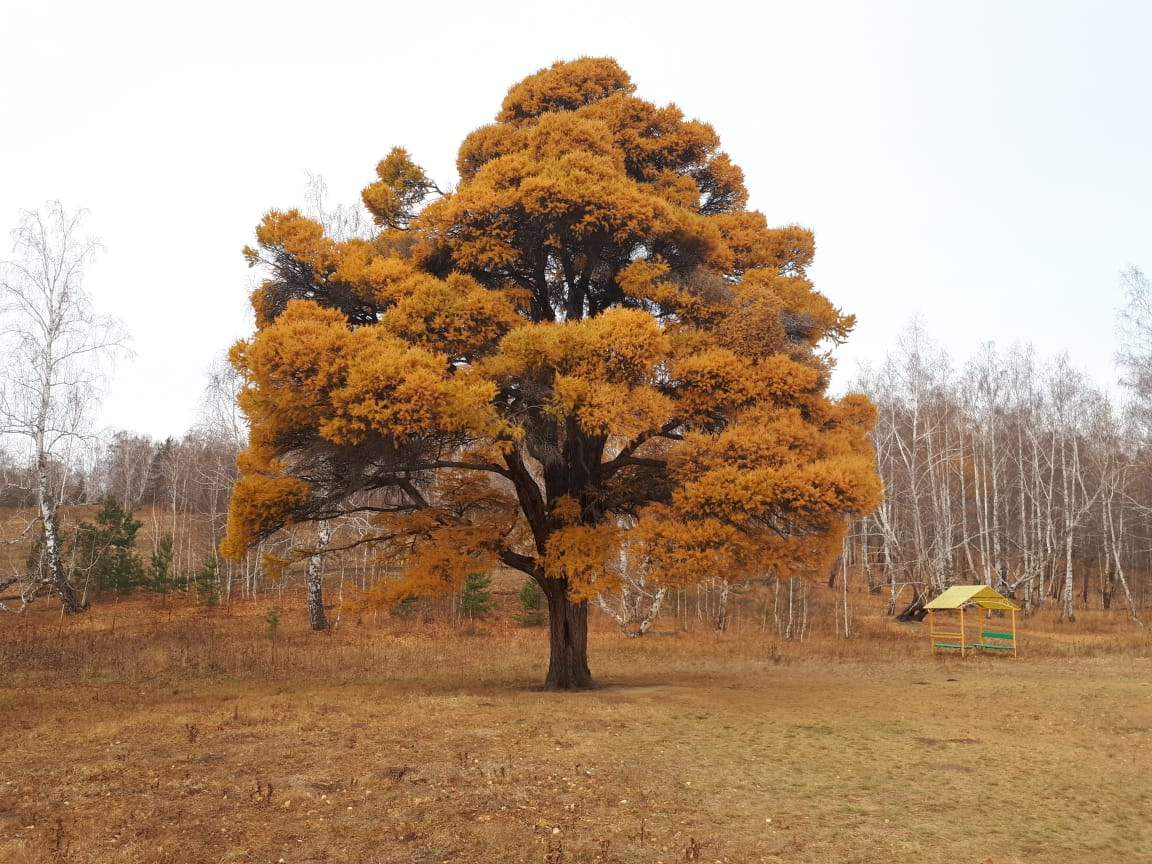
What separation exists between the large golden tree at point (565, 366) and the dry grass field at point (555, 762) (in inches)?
91.9

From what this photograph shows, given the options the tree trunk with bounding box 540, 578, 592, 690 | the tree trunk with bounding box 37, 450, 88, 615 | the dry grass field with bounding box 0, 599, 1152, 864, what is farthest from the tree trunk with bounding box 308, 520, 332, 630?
the tree trunk with bounding box 540, 578, 592, 690

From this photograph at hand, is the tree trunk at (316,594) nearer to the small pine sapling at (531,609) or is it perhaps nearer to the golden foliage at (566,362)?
the small pine sapling at (531,609)

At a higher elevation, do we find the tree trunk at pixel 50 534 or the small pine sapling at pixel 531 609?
the tree trunk at pixel 50 534

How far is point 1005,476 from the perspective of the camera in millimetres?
39562

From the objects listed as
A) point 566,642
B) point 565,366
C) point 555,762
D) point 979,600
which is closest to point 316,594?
point 566,642

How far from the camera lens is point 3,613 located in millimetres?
26047

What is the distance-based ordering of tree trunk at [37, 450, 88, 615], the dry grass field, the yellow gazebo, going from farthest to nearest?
tree trunk at [37, 450, 88, 615] → the yellow gazebo → the dry grass field

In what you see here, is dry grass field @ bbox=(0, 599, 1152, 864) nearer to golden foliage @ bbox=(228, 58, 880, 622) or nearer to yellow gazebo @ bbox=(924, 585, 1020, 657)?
golden foliage @ bbox=(228, 58, 880, 622)

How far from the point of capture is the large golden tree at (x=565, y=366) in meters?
11.0

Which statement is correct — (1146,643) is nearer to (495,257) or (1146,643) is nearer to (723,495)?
(723,495)

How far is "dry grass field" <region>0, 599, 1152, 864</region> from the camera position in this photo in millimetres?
5859

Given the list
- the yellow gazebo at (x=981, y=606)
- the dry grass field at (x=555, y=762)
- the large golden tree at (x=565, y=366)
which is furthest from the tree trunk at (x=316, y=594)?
the yellow gazebo at (x=981, y=606)

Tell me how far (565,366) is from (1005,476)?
35.5 meters

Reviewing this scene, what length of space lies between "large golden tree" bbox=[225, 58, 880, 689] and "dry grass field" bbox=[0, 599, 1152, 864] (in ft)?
7.66
